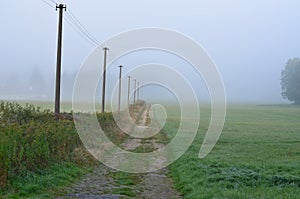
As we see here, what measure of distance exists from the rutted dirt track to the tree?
113009mm

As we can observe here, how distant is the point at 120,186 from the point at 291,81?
11810 centimetres

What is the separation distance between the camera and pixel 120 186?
36.2ft

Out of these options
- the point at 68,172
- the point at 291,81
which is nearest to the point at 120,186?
the point at 68,172

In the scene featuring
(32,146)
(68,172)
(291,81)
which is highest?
(291,81)

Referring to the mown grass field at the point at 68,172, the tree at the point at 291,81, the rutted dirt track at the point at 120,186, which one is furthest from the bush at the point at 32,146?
the tree at the point at 291,81

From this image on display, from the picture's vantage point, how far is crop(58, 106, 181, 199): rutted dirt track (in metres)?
9.88

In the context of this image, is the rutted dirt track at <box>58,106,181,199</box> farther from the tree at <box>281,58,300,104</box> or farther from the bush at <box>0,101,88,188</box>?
the tree at <box>281,58,300,104</box>

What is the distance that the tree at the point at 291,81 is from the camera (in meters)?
120

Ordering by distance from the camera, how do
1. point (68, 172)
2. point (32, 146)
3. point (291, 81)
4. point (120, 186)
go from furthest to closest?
point (291, 81)
point (68, 172)
point (32, 146)
point (120, 186)

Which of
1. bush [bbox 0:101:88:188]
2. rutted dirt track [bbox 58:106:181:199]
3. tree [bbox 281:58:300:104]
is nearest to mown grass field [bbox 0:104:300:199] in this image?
bush [bbox 0:101:88:188]

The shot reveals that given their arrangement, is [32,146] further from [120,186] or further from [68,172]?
[120,186]

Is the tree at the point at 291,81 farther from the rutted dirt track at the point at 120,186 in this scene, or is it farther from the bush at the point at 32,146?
the rutted dirt track at the point at 120,186

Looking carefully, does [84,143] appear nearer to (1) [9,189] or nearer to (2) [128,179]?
(2) [128,179]

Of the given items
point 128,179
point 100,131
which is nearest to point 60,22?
point 100,131
